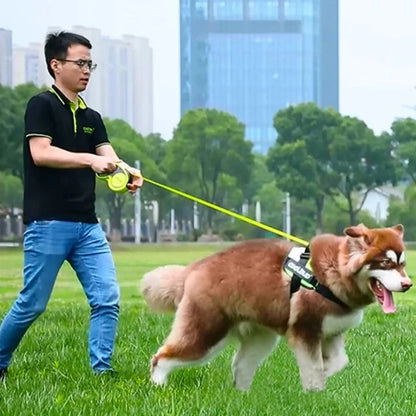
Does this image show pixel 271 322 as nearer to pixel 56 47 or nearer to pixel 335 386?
pixel 335 386

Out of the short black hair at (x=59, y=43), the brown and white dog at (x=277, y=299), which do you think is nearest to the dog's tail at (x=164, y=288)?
the brown and white dog at (x=277, y=299)

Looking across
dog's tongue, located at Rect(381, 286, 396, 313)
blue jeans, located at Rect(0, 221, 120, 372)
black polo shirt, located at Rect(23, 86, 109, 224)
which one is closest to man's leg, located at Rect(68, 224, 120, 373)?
blue jeans, located at Rect(0, 221, 120, 372)

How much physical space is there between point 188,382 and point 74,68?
1.77m

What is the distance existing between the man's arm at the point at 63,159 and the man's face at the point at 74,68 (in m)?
0.36

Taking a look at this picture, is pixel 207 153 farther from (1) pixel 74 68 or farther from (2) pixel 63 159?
(2) pixel 63 159

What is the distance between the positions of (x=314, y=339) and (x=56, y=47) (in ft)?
6.44

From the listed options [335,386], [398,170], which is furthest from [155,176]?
[335,386]

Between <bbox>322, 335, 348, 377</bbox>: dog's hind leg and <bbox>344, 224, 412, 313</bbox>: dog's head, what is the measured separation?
376mm

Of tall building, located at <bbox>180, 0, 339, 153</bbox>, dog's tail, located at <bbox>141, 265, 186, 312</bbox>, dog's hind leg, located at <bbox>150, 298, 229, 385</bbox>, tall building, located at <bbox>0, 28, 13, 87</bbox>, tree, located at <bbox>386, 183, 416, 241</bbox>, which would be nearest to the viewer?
dog's hind leg, located at <bbox>150, 298, 229, 385</bbox>

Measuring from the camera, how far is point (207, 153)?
18.4 meters

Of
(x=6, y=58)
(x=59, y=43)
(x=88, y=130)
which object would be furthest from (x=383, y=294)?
(x=6, y=58)

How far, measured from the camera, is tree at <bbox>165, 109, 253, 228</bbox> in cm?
1825

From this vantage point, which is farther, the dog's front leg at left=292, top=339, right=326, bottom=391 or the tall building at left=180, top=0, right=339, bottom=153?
the tall building at left=180, top=0, right=339, bottom=153

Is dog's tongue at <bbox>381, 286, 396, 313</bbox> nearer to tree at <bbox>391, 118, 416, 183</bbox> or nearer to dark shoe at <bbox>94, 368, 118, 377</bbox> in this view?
dark shoe at <bbox>94, 368, 118, 377</bbox>
